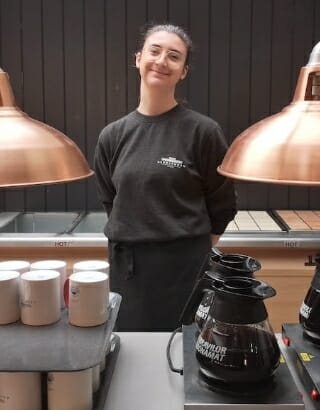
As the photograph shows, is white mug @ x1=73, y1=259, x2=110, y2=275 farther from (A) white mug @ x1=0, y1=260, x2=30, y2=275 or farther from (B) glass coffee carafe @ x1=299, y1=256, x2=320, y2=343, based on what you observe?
(B) glass coffee carafe @ x1=299, y1=256, x2=320, y2=343

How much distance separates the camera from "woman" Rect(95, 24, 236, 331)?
1809 millimetres

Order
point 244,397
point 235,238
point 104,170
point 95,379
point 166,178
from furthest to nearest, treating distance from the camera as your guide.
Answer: point 235,238 → point 104,170 → point 166,178 → point 95,379 → point 244,397

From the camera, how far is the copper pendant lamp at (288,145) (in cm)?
71

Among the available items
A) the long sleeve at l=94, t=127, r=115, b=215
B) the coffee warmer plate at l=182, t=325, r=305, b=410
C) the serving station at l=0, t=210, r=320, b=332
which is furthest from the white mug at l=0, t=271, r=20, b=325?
the serving station at l=0, t=210, r=320, b=332

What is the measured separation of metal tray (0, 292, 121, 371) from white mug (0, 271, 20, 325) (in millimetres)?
14

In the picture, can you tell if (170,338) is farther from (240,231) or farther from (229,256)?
(240,231)

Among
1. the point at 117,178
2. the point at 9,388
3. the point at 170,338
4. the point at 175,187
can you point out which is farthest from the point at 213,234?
the point at 9,388

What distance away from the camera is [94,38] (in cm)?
273

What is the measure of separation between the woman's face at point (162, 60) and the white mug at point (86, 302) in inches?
34.6

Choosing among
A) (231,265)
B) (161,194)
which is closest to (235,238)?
(161,194)

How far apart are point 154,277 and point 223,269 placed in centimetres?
76

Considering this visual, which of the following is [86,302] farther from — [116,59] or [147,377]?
[116,59]

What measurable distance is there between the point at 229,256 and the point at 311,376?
0.28m

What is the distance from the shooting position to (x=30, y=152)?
→ 2.62 feet
